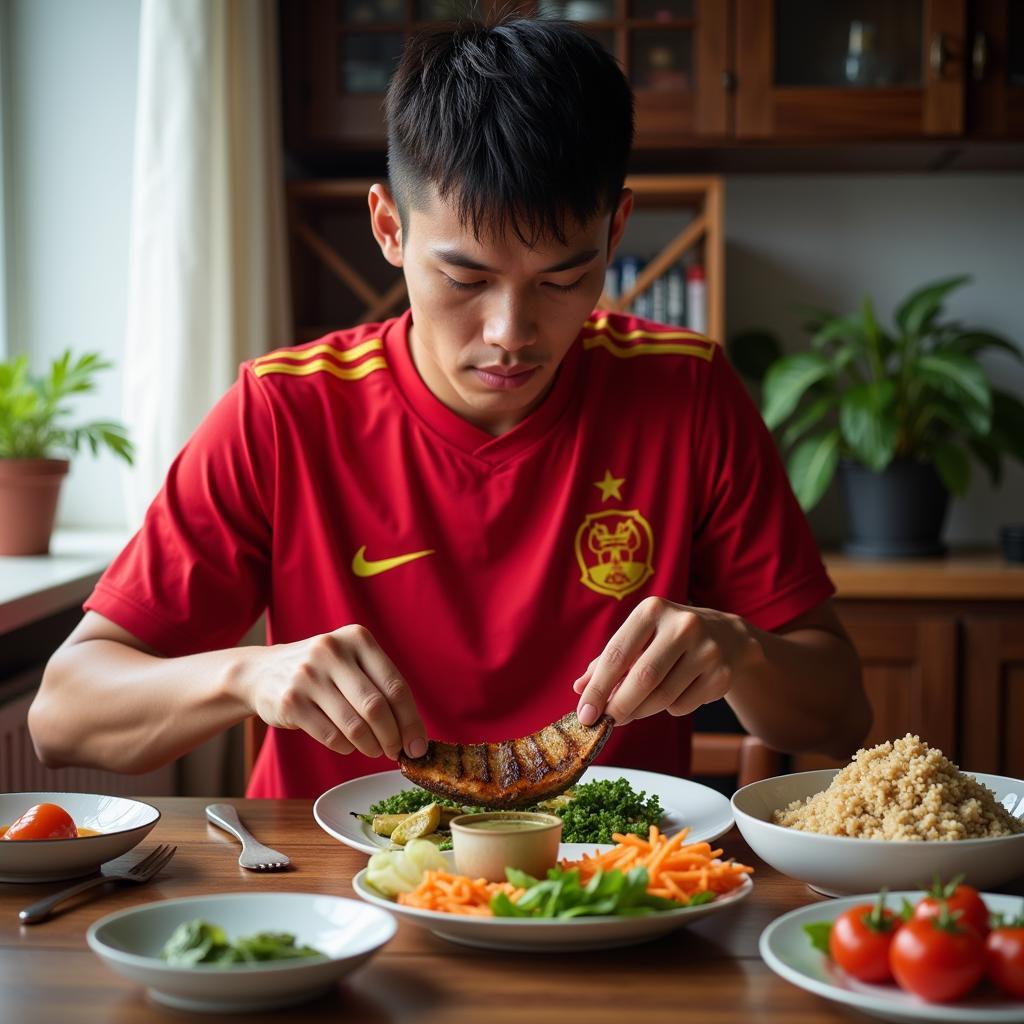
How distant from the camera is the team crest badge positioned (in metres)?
1.70

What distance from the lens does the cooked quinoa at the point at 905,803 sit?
1042 mm

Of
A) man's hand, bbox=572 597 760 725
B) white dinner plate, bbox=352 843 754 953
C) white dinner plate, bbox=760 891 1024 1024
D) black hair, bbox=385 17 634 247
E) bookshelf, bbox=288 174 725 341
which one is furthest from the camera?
bookshelf, bbox=288 174 725 341

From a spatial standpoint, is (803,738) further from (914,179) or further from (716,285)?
(914,179)

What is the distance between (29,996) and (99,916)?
166 mm

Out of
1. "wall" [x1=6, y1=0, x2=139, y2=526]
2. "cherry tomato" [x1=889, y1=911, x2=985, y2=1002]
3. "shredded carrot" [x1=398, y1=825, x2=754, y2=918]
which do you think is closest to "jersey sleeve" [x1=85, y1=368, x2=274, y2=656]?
"shredded carrot" [x1=398, y1=825, x2=754, y2=918]

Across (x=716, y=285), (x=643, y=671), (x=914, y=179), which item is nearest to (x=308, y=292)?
(x=716, y=285)

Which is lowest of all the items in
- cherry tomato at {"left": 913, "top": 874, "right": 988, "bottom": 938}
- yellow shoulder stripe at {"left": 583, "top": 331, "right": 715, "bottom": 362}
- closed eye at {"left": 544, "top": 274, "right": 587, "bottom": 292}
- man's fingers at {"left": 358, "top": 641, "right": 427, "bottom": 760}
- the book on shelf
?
cherry tomato at {"left": 913, "top": 874, "right": 988, "bottom": 938}

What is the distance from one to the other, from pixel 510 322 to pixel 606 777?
51 cm

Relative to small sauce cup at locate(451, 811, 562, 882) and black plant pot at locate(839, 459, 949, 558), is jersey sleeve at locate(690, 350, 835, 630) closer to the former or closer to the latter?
small sauce cup at locate(451, 811, 562, 882)

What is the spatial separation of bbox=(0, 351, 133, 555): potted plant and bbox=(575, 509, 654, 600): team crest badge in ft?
3.74

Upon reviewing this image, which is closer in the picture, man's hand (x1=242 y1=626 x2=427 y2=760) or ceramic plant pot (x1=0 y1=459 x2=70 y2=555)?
man's hand (x1=242 y1=626 x2=427 y2=760)

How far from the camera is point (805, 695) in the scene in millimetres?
1589

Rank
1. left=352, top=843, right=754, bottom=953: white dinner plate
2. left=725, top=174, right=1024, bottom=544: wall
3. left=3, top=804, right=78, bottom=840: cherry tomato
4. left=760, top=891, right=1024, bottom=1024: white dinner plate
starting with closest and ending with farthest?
1. left=760, top=891, right=1024, bottom=1024: white dinner plate
2. left=352, top=843, right=754, bottom=953: white dinner plate
3. left=3, top=804, right=78, bottom=840: cherry tomato
4. left=725, top=174, right=1024, bottom=544: wall

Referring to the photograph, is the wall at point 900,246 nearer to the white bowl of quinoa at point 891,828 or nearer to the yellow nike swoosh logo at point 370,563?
the yellow nike swoosh logo at point 370,563
